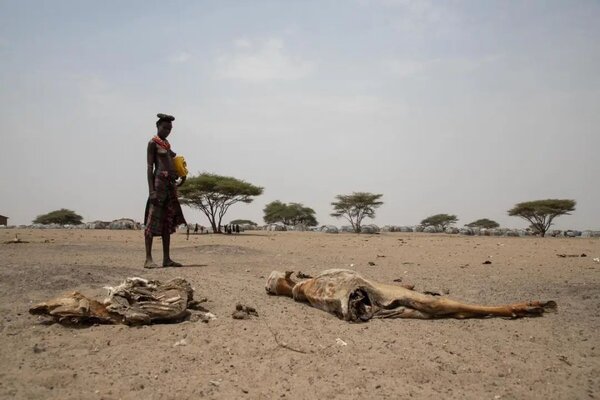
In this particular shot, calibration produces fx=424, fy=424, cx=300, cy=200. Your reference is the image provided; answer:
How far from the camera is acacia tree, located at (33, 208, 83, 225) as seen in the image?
57.6 m

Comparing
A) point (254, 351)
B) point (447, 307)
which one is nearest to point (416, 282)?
point (447, 307)

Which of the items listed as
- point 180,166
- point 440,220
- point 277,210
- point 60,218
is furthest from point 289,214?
point 180,166

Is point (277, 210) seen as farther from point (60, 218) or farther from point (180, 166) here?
point (180, 166)

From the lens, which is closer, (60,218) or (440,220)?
(60,218)

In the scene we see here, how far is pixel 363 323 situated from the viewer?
4102 mm

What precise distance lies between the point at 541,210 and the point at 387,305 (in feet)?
148

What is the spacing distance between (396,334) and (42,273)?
4358 millimetres

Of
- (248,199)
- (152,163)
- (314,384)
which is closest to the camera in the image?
(314,384)

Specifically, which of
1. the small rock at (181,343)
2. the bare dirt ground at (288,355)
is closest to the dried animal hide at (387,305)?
the bare dirt ground at (288,355)

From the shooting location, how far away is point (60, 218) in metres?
57.9

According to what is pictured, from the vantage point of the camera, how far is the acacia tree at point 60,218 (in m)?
57.6

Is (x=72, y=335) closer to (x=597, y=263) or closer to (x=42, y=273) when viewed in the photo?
(x=42, y=273)

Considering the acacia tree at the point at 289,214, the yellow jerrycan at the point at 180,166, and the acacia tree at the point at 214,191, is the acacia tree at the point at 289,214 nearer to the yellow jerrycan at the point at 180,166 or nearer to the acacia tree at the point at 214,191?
the acacia tree at the point at 214,191

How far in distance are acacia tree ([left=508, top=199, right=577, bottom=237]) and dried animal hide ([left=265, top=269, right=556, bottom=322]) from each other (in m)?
43.7
